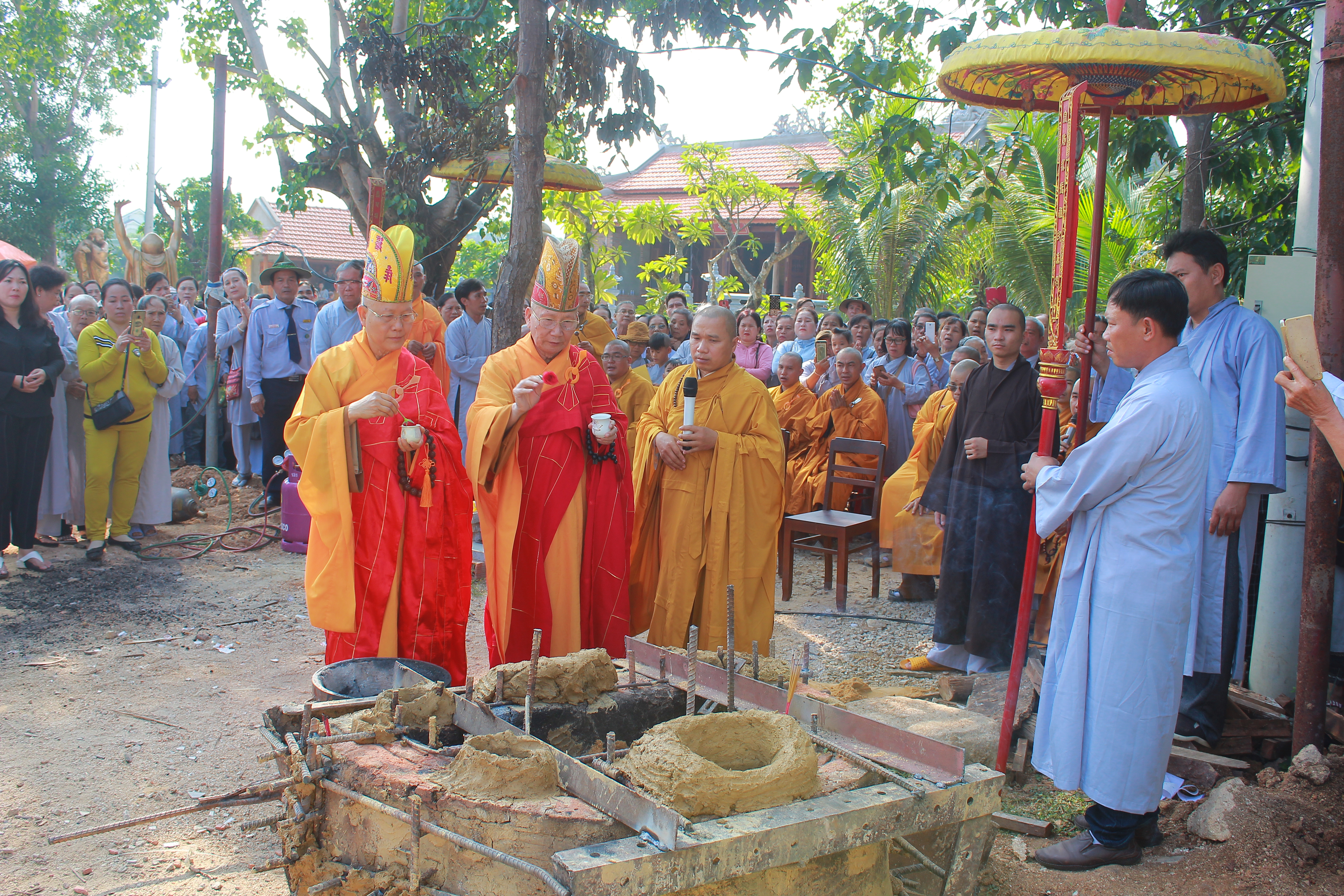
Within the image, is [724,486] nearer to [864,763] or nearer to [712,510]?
[712,510]

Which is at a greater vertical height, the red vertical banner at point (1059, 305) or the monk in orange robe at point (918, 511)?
the red vertical banner at point (1059, 305)

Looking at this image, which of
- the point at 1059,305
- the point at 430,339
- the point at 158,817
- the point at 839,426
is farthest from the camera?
the point at 839,426

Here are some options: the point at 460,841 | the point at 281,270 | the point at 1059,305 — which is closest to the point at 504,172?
the point at 281,270

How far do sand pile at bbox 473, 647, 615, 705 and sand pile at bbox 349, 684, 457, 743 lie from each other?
0.13 metres

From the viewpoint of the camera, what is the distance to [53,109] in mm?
27062

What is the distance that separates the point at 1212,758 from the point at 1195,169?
3872 millimetres

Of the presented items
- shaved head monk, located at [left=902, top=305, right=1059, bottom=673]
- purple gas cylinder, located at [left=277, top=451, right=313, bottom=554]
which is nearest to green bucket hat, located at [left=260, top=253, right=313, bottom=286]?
purple gas cylinder, located at [left=277, top=451, right=313, bottom=554]

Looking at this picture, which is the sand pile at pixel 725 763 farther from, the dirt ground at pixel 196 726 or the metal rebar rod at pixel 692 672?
the dirt ground at pixel 196 726

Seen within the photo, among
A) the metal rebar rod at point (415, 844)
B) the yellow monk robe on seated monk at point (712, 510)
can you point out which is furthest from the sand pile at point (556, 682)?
the yellow monk robe on seated monk at point (712, 510)

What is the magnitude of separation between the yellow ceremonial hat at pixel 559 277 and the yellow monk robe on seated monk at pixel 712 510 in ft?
2.34

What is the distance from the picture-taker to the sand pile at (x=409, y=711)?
2.80 m

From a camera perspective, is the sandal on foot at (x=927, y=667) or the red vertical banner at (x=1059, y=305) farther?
A: the sandal on foot at (x=927, y=667)

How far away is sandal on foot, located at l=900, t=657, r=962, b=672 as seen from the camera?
5.49 m

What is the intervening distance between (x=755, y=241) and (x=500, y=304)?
9498 mm
